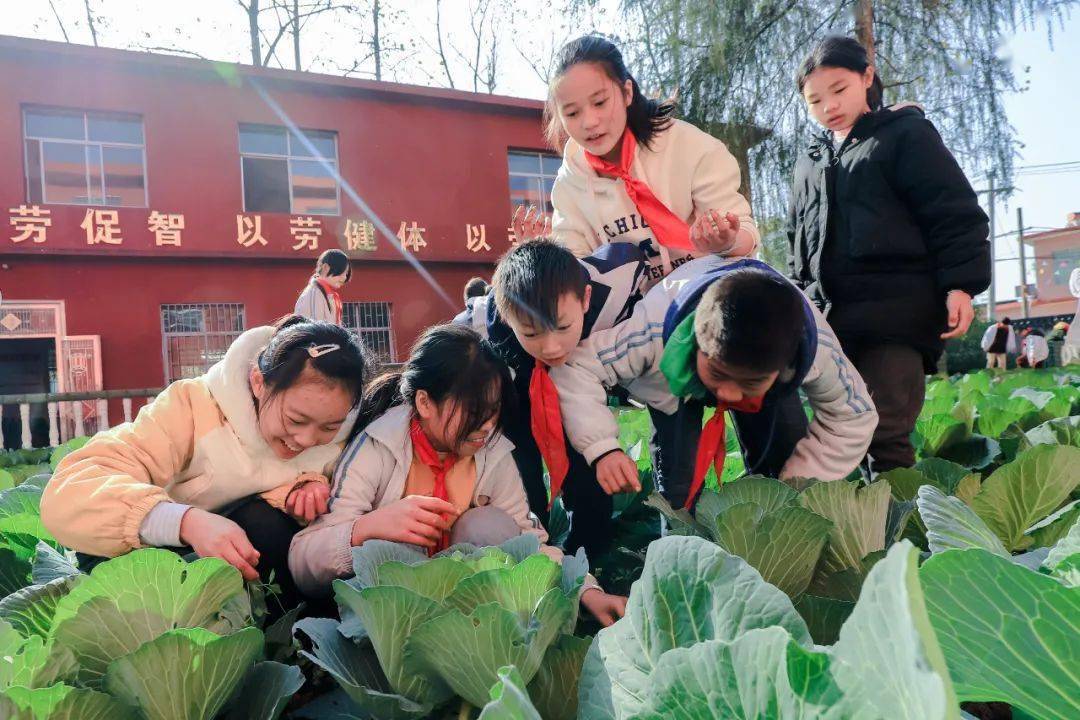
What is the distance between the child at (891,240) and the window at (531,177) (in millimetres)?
11593

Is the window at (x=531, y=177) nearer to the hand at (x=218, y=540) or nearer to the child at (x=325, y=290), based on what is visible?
the child at (x=325, y=290)

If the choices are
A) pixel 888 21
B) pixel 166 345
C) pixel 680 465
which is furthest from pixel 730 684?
pixel 166 345

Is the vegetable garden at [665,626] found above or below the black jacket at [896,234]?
below

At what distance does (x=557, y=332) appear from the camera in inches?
70.2

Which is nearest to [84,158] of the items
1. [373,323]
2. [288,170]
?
[288,170]

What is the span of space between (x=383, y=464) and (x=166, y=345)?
34.6 feet

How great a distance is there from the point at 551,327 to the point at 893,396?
111 cm

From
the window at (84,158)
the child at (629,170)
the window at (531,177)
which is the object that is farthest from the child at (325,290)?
the window at (531,177)

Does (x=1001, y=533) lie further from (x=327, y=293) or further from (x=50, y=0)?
(x=50, y=0)

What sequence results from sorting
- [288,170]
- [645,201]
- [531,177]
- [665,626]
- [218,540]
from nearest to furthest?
[665,626]
[218,540]
[645,201]
[288,170]
[531,177]

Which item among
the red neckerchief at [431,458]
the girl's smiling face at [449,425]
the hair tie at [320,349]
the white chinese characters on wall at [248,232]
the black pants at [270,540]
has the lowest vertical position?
the black pants at [270,540]

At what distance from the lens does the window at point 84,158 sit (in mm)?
10523

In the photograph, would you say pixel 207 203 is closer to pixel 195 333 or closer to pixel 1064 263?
pixel 195 333

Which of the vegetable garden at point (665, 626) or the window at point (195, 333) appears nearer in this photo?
the vegetable garden at point (665, 626)
